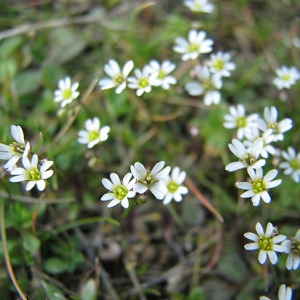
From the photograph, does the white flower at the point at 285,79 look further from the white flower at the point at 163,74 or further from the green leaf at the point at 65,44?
the green leaf at the point at 65,44

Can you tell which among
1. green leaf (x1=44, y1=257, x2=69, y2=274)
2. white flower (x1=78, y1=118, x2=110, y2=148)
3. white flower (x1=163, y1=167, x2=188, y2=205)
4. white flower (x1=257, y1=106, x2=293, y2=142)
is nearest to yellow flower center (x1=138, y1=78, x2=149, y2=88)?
white flower (x1=78, y1=118, x2=110, y2=148)

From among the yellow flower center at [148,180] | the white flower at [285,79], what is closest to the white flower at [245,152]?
the yellow flower center at [148,180]

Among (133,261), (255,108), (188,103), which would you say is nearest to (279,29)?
(255,108)

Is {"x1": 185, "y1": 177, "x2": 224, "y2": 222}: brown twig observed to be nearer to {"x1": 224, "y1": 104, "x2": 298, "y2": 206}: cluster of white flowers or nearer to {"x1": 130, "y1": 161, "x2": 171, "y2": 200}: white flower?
{"x1": 224, "y1": 104, "x2": 298, "y2": 206}: cluster of white flowers

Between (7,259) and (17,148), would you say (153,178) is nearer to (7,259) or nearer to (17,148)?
(17,148)

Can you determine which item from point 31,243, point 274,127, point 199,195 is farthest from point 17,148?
point 274,127

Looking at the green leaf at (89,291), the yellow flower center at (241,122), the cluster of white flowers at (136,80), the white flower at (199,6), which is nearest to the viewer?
the green leaf at (89,291)

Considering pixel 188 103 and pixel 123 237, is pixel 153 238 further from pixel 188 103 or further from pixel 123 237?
pixel 188 103
